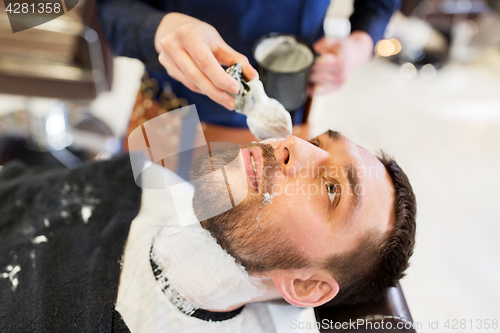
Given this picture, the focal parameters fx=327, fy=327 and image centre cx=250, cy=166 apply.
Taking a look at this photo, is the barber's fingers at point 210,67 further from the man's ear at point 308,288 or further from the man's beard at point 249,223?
the man's ear at point 308,288

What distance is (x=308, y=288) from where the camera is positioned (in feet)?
2.70

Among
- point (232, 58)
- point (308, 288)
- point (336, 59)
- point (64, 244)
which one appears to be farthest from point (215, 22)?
point (64, 244)

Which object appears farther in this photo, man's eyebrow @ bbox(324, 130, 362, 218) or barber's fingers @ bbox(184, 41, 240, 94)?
man's eyebrow @ bbox(324, 130, 362, 218)

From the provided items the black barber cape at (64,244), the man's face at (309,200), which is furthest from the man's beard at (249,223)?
the black barber cape at (64,244)

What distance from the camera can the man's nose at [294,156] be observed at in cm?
73

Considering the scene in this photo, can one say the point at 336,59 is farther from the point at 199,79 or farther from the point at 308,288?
the point at 308,288

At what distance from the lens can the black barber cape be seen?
3.06 feet

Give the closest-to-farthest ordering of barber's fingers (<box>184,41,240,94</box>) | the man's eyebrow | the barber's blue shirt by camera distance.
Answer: barber's fingers (<box>184,41,240,94</box>) → the man's eyebrow → the barber's blue shirt

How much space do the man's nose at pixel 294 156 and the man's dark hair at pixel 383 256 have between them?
231 millimetres

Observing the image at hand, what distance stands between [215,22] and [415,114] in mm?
1553

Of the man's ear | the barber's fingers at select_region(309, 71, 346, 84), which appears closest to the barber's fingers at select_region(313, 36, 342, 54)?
the barber's fingers at select_region(309, 71, 346, 84)

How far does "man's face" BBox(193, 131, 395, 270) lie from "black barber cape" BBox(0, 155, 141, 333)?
0.49 m

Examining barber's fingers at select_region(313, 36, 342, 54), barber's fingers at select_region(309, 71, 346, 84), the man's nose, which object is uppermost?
barber's fingers at select_region(313, 36, 342, 54)

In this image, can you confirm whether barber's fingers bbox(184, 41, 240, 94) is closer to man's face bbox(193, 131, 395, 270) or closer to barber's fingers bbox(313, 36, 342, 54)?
man's face bbox(193, 131, 395, 270)
